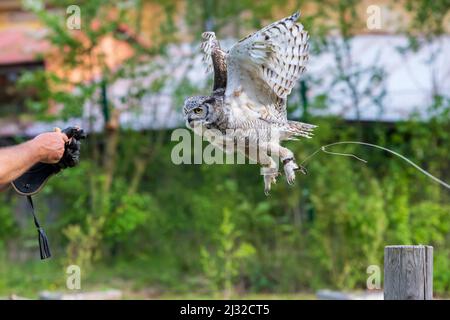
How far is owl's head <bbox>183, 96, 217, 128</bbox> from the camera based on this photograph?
4664 mm

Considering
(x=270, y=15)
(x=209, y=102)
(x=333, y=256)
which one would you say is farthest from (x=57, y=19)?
(x=209, y=102)

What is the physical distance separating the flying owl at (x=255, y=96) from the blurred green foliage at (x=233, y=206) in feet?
11.2

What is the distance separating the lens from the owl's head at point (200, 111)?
4664mm

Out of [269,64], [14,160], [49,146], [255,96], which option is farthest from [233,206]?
[14,160]

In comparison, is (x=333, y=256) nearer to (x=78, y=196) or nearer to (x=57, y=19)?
(x=78, y=196)

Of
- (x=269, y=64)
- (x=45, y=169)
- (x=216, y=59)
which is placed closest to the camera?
(x=45, y=169)

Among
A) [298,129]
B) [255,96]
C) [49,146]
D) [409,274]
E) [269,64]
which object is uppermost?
[269,64]

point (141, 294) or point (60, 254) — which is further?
point (60, 254)

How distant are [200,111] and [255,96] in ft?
1.28

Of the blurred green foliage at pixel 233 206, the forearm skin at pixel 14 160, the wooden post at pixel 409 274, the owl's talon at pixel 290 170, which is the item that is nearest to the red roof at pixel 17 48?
the blurred green foliage at pixel 233 206

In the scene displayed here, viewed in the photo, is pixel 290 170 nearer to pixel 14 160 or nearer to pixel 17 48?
pixel 14 160

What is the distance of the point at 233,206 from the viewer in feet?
29.7

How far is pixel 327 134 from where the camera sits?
907 cm
